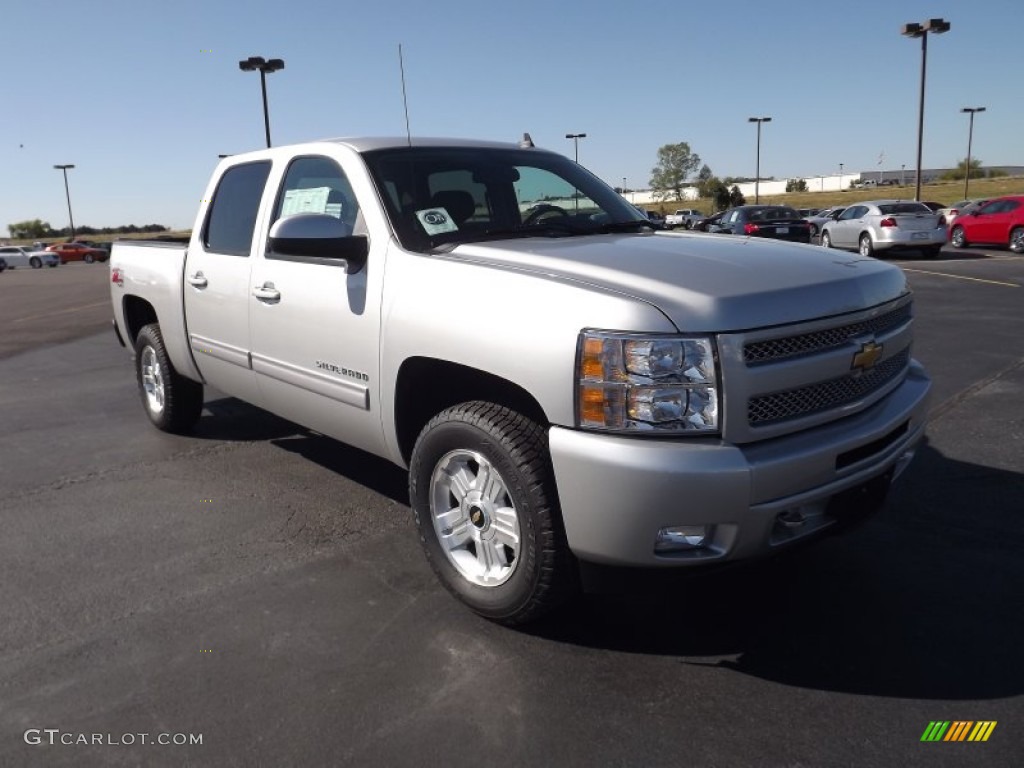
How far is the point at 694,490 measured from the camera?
8.37ft

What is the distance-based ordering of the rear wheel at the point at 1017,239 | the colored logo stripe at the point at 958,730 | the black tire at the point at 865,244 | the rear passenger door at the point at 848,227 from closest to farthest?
the colored logo stripe at the point at 958,730, the black tire at the point at 865,244, the rear wheel at the point at 1017,239, the rear passenger door at the point at 848,227

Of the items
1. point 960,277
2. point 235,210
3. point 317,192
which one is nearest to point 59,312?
point 235,210

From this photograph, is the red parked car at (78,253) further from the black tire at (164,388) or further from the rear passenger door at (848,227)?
the black tire at (164,388)

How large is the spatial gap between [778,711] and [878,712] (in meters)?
0.31

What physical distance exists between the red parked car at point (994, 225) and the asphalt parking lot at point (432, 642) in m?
20.5

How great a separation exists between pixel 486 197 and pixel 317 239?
990 millimetres

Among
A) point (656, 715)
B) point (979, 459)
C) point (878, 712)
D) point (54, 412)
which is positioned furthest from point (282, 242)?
point (54, 412)

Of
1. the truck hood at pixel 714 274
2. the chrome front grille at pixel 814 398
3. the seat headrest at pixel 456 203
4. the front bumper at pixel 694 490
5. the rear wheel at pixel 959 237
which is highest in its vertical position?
the seat headrest at pixel 456 203

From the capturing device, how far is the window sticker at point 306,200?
4168 millimetres

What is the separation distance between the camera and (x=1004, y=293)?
13.2 meters

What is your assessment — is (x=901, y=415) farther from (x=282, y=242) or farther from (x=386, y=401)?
(x=282, y=242)

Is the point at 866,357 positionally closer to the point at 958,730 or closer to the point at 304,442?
the point at 958,730

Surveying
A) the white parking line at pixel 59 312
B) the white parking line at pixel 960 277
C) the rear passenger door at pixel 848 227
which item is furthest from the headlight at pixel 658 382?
the rear passenger door at pixel 848 227

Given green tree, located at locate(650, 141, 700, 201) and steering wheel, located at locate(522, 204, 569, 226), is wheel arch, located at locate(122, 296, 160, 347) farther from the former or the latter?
green tree, located at locate(650, 141, 700, 201)
